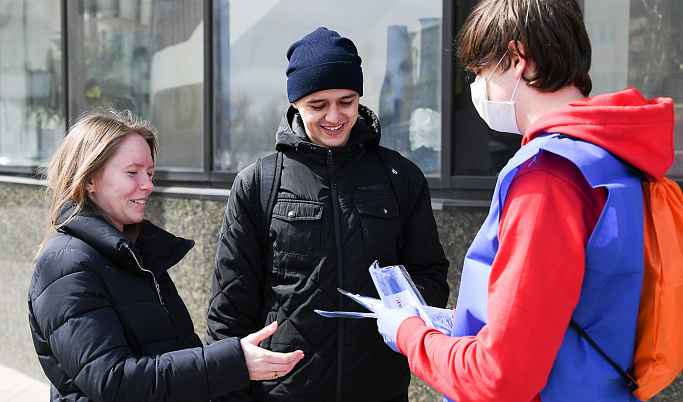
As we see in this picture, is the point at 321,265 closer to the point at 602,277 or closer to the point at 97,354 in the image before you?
the point at 97,354

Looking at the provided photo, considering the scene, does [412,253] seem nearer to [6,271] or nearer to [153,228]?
[153,228]

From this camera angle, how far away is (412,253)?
2521 mm

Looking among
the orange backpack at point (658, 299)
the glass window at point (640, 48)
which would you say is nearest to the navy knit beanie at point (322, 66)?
the orange backpack at point (658, 299)

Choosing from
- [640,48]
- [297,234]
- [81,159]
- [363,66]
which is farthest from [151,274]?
[640,48]

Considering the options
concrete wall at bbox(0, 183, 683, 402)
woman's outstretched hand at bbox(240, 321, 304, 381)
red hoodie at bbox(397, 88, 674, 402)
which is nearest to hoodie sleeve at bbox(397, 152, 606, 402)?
red hoodie at bbox(397, 88, 674, 402)

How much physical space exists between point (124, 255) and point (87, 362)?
12.7 inches

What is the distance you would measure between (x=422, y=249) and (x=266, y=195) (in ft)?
2.05

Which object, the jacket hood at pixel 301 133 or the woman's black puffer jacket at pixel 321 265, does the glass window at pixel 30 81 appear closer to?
the jacket hood at pixel 301 133

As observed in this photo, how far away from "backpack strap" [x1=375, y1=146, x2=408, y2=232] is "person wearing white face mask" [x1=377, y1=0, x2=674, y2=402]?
1062mm

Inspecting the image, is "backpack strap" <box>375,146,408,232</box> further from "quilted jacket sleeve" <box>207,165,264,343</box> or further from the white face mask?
the white face mask

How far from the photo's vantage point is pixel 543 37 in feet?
4.66

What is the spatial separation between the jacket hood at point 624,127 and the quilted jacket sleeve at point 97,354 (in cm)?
105

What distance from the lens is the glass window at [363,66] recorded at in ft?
13.0

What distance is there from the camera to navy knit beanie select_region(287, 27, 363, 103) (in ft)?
8.02
